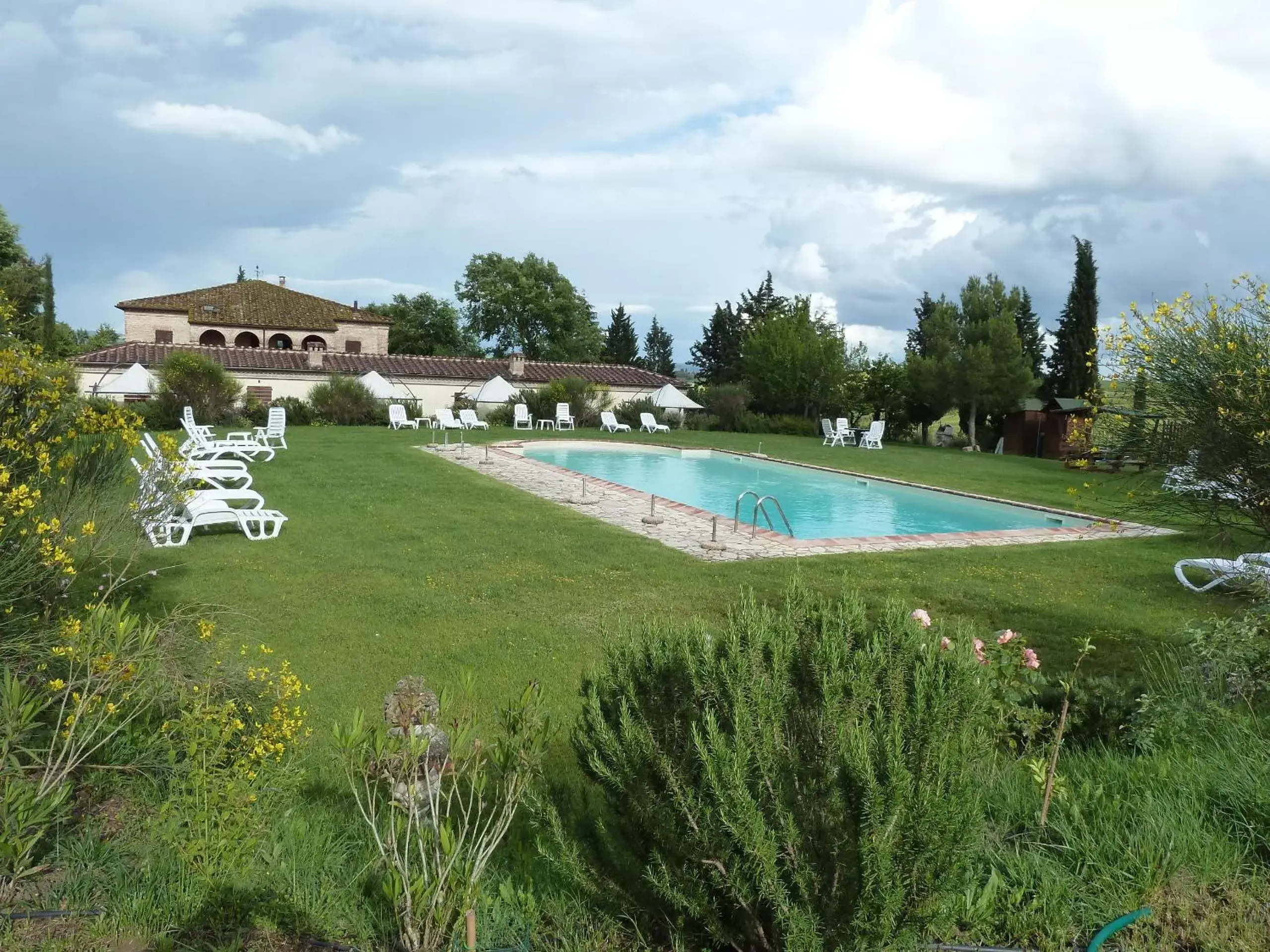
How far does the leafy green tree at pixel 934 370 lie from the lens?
107ft

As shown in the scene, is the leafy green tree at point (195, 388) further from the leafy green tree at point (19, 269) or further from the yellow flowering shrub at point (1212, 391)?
the yellow flowering shrub at point (1212, 391)

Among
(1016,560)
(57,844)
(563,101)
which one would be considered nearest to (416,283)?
(563,101)

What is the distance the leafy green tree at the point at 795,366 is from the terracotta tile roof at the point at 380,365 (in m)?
5.25

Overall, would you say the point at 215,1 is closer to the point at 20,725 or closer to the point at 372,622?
the point at 372,622

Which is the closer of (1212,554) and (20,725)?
(20,725)

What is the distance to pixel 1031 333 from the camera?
143 ft

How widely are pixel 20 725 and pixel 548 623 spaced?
4.07 metres

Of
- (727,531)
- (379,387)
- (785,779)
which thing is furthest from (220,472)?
(379,387)

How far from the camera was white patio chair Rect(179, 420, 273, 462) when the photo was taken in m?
15.6

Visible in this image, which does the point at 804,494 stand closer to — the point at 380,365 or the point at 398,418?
the point at 398,418

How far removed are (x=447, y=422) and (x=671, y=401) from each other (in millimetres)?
10346

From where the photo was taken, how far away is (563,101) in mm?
11625

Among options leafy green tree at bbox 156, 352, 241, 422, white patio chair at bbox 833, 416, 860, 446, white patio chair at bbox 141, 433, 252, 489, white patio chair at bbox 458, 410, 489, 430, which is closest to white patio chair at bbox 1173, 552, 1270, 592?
white patio chair at bbox 141, 433, 252, 489

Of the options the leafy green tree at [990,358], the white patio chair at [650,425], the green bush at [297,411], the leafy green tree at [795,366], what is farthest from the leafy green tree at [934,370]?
the green bush at [297,411]
